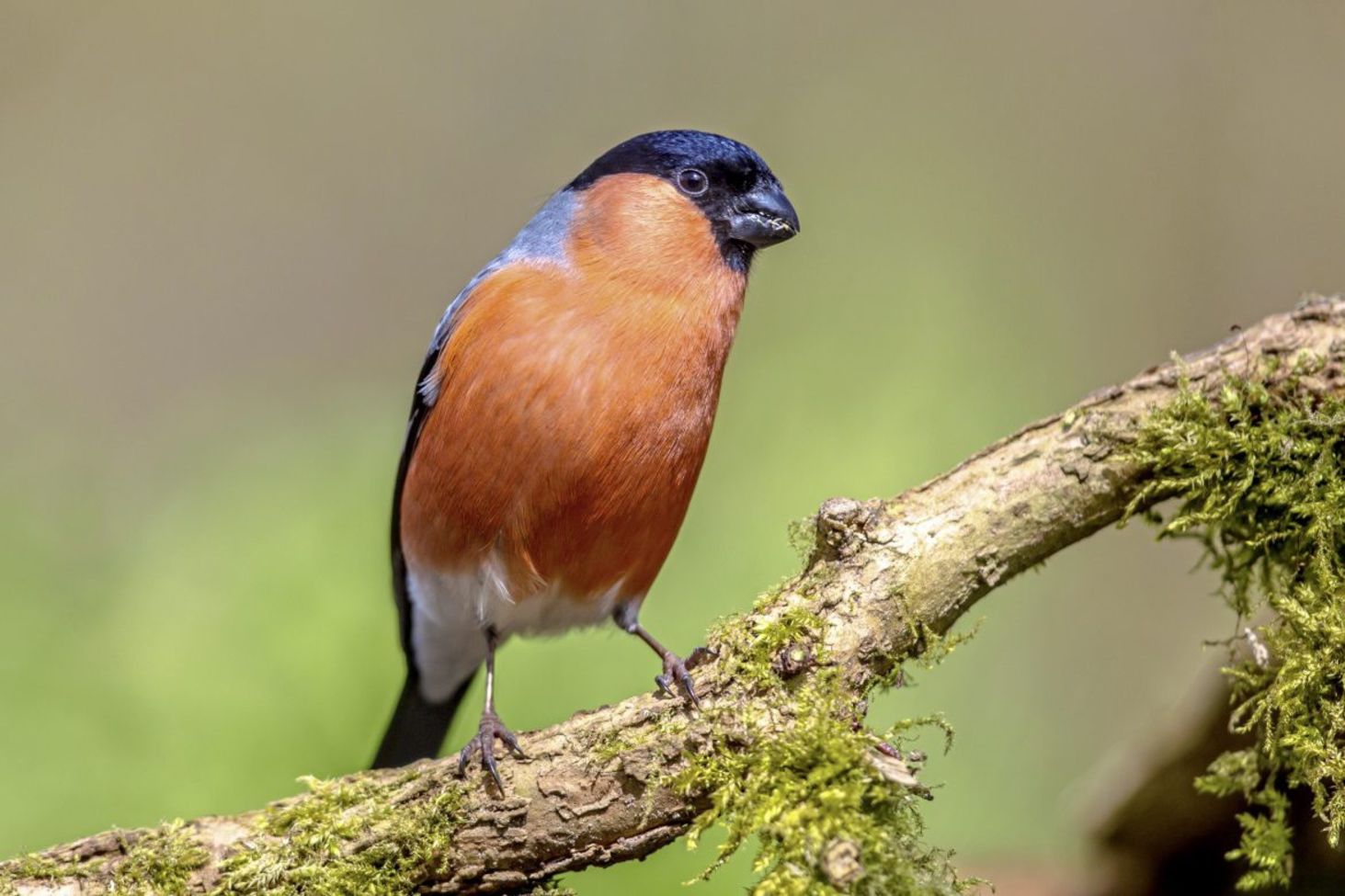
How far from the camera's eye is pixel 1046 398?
6.30 m

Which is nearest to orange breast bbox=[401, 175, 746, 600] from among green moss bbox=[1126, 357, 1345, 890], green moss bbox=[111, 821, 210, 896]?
green moss bbox=[111, 821, 210, 896]

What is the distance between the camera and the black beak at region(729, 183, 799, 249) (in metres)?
3.60

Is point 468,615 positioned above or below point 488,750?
above

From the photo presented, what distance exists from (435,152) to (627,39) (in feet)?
5.22

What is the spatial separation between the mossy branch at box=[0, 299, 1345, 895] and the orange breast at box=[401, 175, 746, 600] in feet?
2.22

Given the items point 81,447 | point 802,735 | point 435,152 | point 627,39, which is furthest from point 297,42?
point 802,735

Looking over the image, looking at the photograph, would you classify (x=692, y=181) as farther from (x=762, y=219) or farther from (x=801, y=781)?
(x=801, y=781)

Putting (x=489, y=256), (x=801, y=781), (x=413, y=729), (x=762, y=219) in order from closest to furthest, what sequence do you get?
(x=801, y=781) → (x=762, y=219) → (x=413, y=729) → (x=489, y=256)

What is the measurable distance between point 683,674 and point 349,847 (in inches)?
32.7

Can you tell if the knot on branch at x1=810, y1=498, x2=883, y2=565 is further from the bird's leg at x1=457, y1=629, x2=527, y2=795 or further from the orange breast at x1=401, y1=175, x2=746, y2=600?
the bird's leg at x1=457, y1=629, x2=527, y2=795

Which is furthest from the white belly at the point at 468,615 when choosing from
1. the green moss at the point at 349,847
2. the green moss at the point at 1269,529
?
the green moss at the point at 1269,529

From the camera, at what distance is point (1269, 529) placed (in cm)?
294

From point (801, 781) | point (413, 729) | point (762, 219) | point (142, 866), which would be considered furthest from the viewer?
point (413, 729)

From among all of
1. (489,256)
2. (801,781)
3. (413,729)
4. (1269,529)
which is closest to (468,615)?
(413,729)
